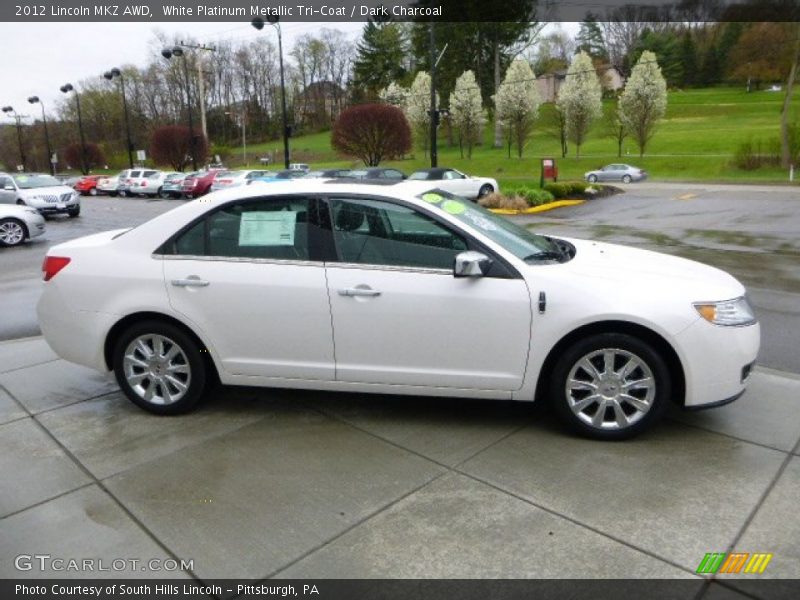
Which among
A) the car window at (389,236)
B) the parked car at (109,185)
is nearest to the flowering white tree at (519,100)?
the parked car at (109,185)

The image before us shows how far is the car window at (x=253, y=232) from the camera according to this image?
4162mm

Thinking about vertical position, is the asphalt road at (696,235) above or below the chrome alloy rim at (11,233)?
below

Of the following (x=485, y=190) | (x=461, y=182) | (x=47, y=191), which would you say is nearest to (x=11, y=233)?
(x=47, y=191)

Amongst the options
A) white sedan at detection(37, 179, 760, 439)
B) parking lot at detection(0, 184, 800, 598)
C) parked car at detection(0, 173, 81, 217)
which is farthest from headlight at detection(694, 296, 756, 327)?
parked car at detection(0, 173, 81, 217)

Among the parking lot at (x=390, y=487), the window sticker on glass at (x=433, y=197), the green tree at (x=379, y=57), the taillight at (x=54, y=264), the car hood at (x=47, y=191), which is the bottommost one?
the parking lot at (x=390, y=487)

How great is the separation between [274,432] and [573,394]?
1890 mm

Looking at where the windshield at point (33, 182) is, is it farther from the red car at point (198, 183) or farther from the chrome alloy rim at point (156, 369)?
the chrome alloy rim at point (156, 369)

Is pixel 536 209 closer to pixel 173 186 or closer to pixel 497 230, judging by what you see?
pixel 497 230

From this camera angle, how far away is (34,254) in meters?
13.5

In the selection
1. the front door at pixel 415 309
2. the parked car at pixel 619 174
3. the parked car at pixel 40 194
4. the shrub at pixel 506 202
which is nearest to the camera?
the front door at pixel 415 309

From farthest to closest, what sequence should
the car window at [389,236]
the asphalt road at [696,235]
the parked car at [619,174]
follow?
the parked car at [619,174], the asphalt road at [696,235], the car window at [389,236]

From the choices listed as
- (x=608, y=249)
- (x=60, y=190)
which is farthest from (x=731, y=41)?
(x=608, y=249)

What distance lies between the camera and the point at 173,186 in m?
34.6

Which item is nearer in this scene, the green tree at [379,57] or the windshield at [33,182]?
the windshield at [33,182]
